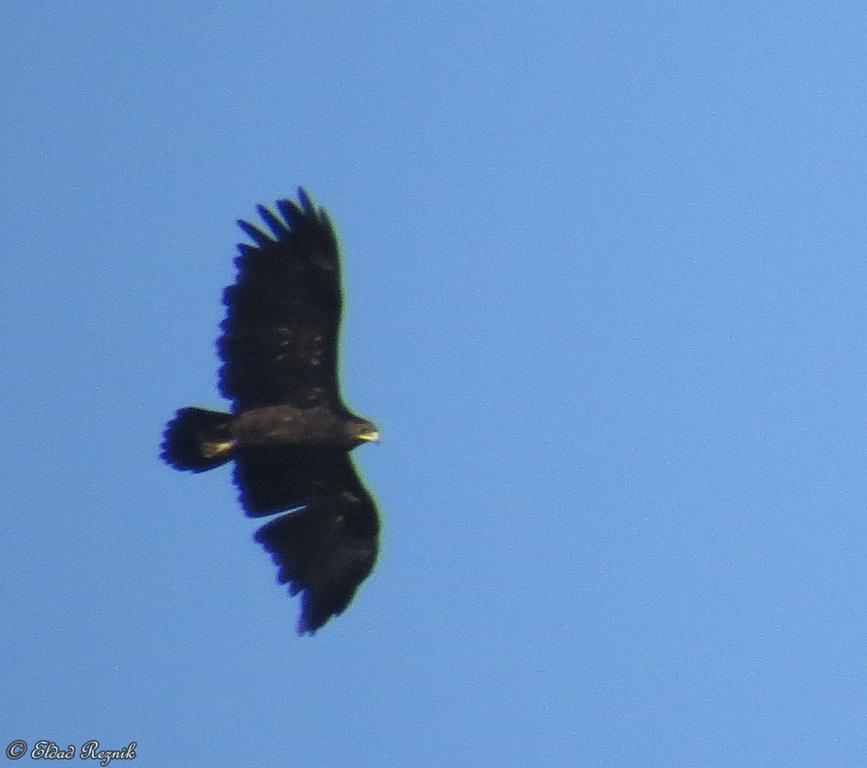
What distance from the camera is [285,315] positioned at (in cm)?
2142

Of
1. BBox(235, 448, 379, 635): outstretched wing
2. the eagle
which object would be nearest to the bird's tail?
the eagle

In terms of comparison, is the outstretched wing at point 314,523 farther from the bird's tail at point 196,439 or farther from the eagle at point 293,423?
the bird's tail at point 196,439

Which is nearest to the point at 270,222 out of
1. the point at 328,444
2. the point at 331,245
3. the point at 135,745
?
the point at 331,245

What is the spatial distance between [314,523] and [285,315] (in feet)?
8.40

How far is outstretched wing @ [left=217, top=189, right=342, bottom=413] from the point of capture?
21078 mm

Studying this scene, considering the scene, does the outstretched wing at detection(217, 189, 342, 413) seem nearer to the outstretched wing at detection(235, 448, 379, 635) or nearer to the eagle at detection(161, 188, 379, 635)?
the eagle at detection(161, 188, 379, 635)

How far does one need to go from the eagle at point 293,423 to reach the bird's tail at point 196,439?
1cm

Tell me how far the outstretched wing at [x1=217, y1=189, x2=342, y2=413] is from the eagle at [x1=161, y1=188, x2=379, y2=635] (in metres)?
0.01

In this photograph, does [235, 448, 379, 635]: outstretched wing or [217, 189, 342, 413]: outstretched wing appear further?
[235, 448, 379, 635]: outstretched wing

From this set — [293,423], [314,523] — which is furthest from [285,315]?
[314,523]

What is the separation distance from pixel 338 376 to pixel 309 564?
7.01 ft

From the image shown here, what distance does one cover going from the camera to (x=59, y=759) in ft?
71.6

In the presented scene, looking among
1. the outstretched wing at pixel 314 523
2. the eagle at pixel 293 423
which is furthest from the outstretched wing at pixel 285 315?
the outstretched wing at pixel 314 523

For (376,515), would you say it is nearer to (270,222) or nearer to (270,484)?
(270,484)
